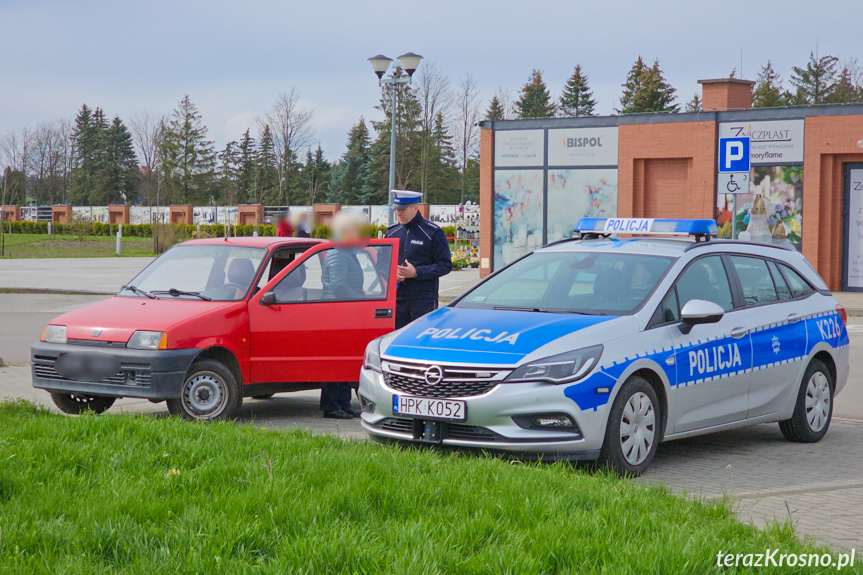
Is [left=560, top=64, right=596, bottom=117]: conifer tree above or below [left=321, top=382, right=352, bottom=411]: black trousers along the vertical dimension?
above

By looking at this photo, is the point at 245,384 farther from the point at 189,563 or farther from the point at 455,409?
the point at 189,563

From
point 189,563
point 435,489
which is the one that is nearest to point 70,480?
point 189,563

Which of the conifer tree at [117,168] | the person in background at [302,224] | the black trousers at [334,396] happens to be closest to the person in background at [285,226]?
the person in background at [302,224]

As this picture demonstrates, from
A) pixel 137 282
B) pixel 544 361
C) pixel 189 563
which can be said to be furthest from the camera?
pixel 137 282

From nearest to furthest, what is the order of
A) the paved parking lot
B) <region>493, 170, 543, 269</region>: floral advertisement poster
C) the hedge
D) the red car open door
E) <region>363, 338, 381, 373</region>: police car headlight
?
1. the paved parking lot
2. <region>363, 338, 381, 373</region>: police car headlight
3. the red car open door
4. <region>493, 170, 543, 269</region>: floral advertisement poster
5. the hedge

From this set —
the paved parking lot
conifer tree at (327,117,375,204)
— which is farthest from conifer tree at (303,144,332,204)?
the paved parking lot

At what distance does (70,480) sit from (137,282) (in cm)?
414

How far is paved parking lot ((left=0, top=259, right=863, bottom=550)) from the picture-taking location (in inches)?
201

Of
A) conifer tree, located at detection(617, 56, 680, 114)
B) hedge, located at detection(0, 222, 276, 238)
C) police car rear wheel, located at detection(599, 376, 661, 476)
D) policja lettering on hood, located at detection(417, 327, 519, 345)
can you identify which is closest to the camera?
police car rear wheel, located at detection(599, 376, 661, 476)

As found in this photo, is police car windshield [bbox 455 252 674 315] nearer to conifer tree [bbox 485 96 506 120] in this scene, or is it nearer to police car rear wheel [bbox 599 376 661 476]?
police car rear wheel [bbox 599 376 661 476]

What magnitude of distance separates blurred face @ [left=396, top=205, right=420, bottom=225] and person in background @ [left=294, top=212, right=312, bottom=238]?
9.14ft

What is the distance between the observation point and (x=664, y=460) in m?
6.75

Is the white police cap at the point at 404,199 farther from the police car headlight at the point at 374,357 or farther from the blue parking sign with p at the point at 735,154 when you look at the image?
the blue parking sign with p at the point at 735,154

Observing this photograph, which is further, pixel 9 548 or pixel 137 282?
pixel 137 282
